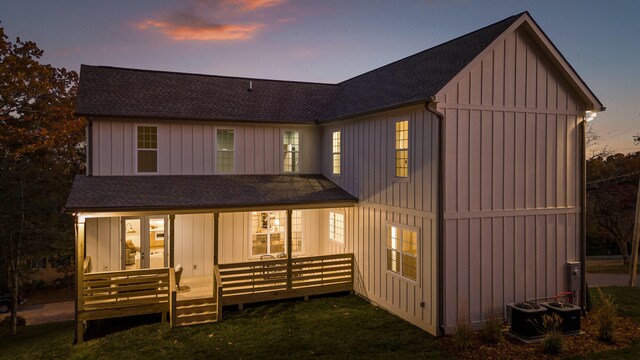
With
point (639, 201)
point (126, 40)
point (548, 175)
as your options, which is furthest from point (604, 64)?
point (126, 40)

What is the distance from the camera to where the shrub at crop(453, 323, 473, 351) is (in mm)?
8266

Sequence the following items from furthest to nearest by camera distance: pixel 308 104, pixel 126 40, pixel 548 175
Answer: pixel 126 40 → pixel 308 104 → pixel 548 175

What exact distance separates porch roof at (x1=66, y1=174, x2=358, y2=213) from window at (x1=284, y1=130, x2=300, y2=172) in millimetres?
699

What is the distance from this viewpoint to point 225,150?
45.5ft

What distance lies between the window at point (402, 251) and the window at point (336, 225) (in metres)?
2.76

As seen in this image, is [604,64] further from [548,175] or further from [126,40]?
[126,40]

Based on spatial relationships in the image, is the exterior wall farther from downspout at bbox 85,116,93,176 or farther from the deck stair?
the deck stair

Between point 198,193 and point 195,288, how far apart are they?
114 inches

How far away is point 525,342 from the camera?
8.52 meters

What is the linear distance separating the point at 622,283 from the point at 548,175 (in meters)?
13.9

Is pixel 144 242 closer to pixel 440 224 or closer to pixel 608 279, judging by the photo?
pixel 440 224

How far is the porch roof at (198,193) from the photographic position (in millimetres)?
10086

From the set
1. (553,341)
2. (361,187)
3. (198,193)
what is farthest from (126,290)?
(553,341)

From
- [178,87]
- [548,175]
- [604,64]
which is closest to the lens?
[548,175]
